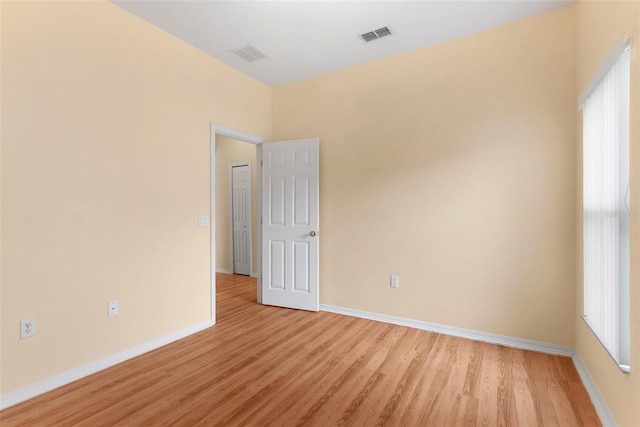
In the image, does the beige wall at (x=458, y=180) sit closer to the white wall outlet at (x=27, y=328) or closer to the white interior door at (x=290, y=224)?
the white interior door at (x=290, y=224)

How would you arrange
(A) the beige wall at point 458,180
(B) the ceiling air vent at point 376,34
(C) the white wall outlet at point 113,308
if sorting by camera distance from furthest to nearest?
1. (B) the ceiling air vent at point 376,34
2. (A) the beige wall at point 458,180
3. (C) the white wall outlet at point 113,308

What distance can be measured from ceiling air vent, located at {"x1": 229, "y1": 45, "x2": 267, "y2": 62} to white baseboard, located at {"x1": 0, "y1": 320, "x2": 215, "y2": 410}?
2.96 metres

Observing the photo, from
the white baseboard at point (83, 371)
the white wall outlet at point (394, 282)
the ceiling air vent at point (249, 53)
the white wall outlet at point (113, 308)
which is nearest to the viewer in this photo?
the white baseboard at point (83, 371)

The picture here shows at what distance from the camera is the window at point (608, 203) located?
1628 millimetres

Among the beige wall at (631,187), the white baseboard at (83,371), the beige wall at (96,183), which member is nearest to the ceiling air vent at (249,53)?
the beige wall at (96,183)

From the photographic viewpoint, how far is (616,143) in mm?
1732

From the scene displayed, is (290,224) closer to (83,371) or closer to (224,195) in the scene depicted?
(83,371)

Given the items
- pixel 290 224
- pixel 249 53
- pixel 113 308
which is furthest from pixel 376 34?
pixel 113 308

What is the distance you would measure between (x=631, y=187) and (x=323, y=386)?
2.14 metres

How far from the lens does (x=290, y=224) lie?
13.2 ft

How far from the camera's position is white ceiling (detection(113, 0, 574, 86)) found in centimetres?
262

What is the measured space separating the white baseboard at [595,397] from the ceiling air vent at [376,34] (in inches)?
128

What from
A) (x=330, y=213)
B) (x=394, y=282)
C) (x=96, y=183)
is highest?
(x=96, y=183)

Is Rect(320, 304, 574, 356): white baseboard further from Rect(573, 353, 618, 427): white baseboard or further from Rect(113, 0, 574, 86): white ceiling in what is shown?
Rect(113, 0, 574, 86): white ceiling
